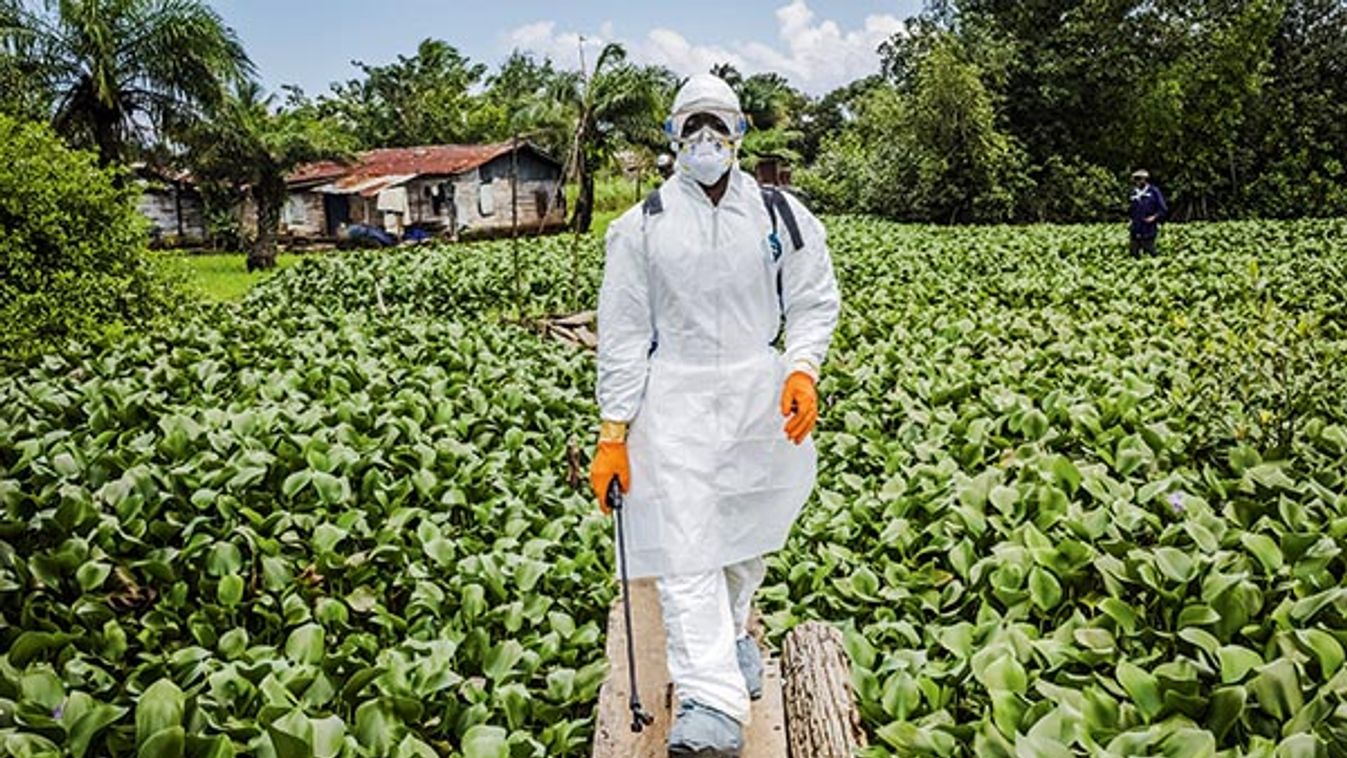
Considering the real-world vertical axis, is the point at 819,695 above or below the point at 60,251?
below

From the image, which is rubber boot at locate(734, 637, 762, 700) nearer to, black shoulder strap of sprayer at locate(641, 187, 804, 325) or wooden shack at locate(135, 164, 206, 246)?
black shoulder strap of sprayer at locate(641, 187, 804, 325)

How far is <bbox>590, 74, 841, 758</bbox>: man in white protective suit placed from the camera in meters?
2.57

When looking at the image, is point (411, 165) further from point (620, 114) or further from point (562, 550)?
point (562, 550)

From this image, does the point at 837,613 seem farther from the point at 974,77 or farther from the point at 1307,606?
the point at 974,77

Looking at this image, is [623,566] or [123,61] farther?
[123,61]

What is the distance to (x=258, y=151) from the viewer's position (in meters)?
21.3

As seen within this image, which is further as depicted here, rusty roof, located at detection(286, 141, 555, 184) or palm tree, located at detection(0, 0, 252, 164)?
rusty roof, located at detection(286, 141, 555, 184)

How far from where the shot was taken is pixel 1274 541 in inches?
143

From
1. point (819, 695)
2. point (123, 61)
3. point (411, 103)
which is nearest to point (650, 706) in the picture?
point (819, 695)

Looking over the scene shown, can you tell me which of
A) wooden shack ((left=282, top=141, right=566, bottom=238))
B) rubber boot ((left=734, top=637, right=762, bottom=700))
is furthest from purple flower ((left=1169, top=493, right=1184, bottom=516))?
wooden shack ((left=282, top=141, right=566, bottom=238))

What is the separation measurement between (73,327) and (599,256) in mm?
8865

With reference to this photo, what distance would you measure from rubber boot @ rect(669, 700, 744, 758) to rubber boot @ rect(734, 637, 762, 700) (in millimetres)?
448

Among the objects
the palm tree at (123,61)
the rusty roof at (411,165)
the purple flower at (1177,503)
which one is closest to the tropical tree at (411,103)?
the rusty roof at (411,165)

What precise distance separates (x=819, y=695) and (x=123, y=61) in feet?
61.7
